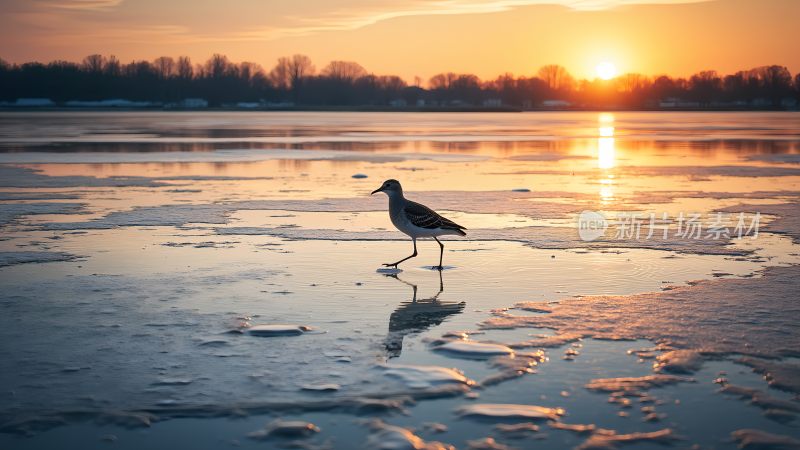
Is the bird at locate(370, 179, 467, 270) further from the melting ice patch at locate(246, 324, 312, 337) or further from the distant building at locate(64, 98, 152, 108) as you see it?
the distant building at locate(64, 98, 152, 108)

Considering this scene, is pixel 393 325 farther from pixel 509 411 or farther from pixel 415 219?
pixel 415 219

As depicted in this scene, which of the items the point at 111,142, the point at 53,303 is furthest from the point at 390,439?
the point at 111,142

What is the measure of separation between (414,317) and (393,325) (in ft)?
1.11

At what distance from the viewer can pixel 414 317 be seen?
729cm

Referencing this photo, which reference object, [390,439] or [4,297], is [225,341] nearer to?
[390,439]

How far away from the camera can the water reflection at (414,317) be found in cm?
648

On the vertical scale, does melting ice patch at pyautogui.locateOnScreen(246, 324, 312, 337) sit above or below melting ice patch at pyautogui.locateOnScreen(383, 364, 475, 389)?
above

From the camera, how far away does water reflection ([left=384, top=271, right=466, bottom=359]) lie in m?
6.48

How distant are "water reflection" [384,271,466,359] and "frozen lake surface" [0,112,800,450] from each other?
Result: 3cm

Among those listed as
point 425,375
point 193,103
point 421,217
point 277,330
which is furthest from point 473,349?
point 193,103

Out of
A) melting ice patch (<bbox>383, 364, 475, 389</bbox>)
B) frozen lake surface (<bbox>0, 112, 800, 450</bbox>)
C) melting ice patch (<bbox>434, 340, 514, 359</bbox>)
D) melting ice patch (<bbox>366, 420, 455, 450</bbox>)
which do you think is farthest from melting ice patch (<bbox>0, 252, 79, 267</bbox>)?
melting ice patch (<bbox>366, 420, 455, 450</bbox>)

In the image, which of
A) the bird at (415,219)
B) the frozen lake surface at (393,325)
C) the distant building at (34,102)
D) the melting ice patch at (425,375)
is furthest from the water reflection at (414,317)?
the distant building at (34,102)

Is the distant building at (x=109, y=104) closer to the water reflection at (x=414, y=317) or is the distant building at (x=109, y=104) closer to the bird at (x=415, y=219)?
the bird at (x=415, y=219)

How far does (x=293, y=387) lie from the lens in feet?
17.8
